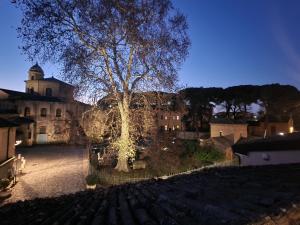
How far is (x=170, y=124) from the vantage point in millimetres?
66250

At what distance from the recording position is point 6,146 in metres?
19.0

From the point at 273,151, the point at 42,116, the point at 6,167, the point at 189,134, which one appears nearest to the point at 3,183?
the point at 6,167

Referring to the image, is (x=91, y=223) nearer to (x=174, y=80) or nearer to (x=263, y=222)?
(x=263, y=222)

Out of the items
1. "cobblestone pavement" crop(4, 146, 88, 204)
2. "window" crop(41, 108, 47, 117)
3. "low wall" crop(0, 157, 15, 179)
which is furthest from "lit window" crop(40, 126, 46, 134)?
"low wall" crop(0, 157, 15, 179)

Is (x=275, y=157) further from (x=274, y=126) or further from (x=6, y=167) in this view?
(x=274, y=126)

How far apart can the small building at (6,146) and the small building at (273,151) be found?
590 inches

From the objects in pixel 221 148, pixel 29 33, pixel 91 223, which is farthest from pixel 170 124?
pixel 91 223

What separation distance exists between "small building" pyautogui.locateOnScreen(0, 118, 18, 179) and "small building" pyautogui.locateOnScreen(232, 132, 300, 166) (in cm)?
1499

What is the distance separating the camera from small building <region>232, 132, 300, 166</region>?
10.0 m

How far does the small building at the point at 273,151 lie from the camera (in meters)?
10.0

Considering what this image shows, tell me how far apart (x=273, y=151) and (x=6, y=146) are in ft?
58.1

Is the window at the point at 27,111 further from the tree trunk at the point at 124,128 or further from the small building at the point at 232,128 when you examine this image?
the small building at the point at 232,128

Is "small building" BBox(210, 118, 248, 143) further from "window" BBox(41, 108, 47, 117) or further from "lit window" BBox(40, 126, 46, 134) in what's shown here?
"window" BBox(41, 108, 47, 117)

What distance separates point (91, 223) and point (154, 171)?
54.3ft
